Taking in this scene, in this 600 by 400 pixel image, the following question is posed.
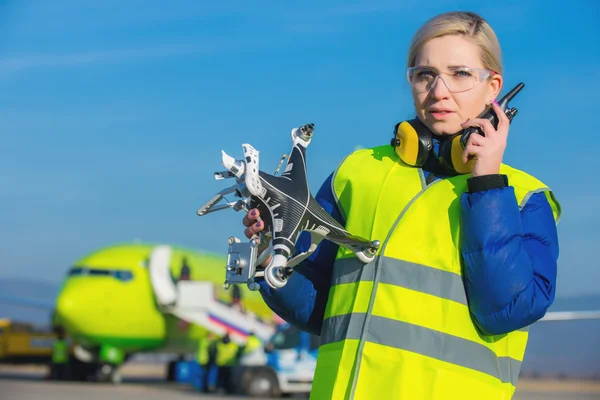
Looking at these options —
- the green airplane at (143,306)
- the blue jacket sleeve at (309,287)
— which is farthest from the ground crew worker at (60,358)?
the blue jacket sleeve at (309,287)

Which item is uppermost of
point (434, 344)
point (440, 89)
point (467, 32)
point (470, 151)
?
point (467, 32)

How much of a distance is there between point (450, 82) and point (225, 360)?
1776 centimetres

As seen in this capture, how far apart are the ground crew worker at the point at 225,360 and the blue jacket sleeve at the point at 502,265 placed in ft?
56.9

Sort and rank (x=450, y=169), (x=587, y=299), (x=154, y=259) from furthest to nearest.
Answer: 1. (x=587, y=299)
2. (x=154, y=259)
3. (x=450, y=169)

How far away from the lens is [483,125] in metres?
1.95

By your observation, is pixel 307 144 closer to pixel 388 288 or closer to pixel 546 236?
pixel 388 288

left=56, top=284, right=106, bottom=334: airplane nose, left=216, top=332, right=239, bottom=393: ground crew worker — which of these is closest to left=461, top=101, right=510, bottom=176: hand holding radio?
left=216, top=332, right=239, bottom=393: ground crew worker

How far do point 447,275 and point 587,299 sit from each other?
98269 mm

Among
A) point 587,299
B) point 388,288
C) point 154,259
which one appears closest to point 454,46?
point 388,288

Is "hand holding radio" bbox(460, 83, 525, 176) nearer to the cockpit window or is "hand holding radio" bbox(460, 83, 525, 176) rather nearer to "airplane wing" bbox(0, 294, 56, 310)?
the cockpit window

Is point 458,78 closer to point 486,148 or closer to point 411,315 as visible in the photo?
point 486,148

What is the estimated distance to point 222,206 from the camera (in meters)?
1.97

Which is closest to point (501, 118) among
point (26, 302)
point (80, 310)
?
point (80, 310)

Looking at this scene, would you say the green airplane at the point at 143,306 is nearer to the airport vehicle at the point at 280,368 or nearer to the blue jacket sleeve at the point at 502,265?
the airport vehicle at the point at 280,368
